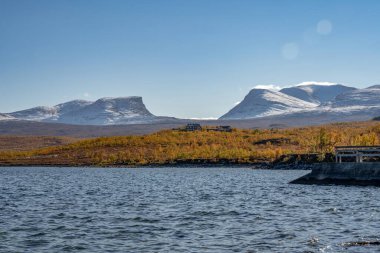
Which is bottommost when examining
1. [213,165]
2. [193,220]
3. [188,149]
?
[213,165]

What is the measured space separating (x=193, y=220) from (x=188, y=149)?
3533 inches

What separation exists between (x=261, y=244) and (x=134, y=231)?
6.51 meters

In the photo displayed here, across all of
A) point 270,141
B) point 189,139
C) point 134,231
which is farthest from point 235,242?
point 189,139

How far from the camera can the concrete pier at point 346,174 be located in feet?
159

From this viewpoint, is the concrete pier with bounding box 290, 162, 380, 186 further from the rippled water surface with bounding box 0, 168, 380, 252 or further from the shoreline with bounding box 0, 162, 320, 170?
the shoreline with bounding box 0, 162, 320, 170

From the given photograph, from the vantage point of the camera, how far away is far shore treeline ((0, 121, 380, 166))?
102 metres

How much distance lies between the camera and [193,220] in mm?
31141

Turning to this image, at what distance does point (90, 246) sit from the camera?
78.6ft

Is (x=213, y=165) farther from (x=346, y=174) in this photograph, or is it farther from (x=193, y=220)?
(x=193, y=220)

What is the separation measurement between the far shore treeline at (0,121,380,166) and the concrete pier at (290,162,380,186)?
35.1 metres

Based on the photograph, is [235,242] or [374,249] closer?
[374,249]

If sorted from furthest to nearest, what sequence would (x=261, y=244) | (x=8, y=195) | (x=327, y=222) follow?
1. (x=8, y=195)
2. (x=327, y=222)
3. (x=261, y=244)

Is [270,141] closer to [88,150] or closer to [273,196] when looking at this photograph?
[88,150]

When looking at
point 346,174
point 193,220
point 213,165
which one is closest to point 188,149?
point 213,165
